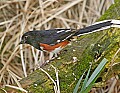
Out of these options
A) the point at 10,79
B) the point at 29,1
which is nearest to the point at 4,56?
the point at 10,79

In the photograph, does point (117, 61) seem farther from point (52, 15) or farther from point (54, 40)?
point (52, 15)

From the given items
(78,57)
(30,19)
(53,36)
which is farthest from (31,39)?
(30,19)

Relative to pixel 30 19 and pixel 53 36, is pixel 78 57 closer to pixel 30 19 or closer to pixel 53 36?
pixel 53 36

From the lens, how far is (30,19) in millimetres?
3393

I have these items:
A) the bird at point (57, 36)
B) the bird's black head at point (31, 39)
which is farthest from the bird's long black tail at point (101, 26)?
the bird's black head at point (31, 39)

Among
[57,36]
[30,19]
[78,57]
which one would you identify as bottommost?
[78,57]

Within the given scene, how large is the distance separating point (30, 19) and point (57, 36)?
3.84ft

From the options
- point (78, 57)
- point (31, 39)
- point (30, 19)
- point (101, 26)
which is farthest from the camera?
point (30, 19)

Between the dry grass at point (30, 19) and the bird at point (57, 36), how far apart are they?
2.36ft

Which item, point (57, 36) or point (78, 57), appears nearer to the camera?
point (78, 57)

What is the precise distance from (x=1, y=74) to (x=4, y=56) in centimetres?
30

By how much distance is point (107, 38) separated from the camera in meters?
2.17

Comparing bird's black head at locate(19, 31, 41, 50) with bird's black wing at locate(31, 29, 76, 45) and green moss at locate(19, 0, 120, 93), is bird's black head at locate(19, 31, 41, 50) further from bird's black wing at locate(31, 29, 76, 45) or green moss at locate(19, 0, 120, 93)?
green moss at locate(19, 0, 120, 93)

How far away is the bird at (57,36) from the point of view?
2.19 m
